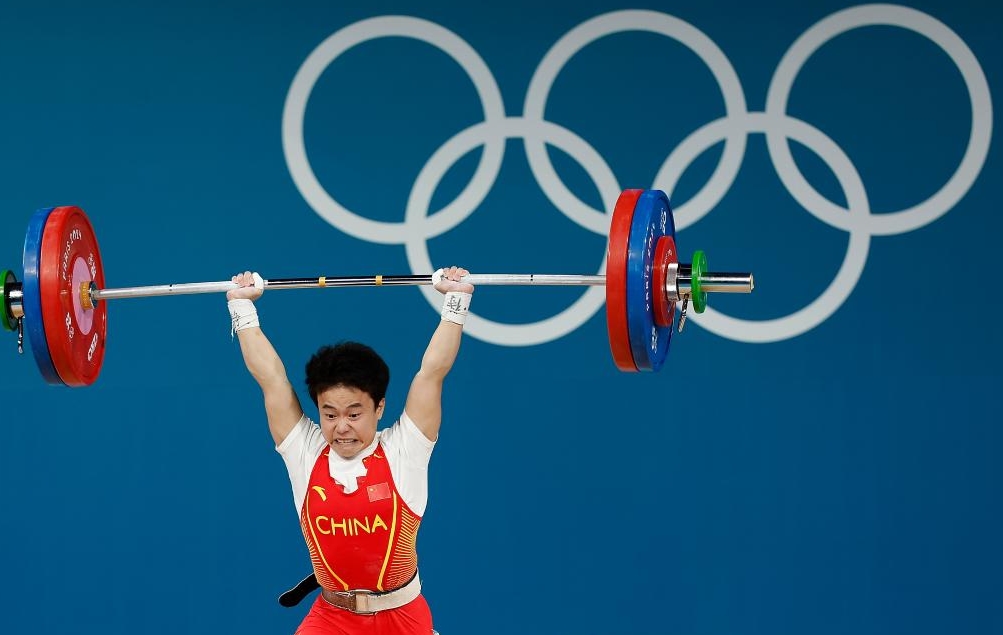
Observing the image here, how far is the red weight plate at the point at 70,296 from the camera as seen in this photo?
3609mm

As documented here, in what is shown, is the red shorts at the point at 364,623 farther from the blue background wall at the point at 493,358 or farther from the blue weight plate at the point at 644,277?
the blue background wall at the point at 493,358

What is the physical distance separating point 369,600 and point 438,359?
0.63 m

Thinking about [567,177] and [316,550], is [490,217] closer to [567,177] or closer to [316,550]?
[567,177]

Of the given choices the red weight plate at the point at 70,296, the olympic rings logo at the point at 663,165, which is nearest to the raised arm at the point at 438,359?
the red weight plate at the point at 70,296

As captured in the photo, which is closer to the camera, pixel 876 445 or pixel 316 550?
pixel 316 550

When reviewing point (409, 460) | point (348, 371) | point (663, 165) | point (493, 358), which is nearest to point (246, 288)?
point (348, 371)

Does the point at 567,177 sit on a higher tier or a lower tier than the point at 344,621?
higher

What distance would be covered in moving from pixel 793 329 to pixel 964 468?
747mm

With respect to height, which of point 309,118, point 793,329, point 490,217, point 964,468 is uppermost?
point 309,118

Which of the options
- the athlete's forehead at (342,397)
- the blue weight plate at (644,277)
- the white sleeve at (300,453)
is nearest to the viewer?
the blue weight plate at (644,277)

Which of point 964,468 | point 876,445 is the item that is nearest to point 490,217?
point 876,445

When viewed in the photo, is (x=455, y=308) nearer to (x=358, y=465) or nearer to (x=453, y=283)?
(x=453, y=283)

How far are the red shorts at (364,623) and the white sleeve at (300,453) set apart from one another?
0.28 meters

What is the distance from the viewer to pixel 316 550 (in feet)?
11.8
